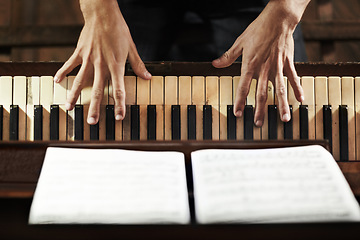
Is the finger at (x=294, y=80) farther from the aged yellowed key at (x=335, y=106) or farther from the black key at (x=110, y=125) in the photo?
the black key at (x=110, y=125)

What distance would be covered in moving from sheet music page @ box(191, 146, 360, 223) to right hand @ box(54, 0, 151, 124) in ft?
1.34

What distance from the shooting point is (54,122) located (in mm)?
1047

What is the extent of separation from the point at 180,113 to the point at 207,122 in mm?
93

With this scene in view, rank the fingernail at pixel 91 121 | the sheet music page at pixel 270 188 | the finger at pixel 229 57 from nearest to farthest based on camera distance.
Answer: the sheet music page at pixel 270 188, the fingernail at pixel 91 121, the finger at pixel 229 57

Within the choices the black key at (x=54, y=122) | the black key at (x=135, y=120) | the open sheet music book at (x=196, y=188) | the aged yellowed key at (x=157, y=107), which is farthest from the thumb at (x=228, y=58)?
the black key at (x=54, y=122)

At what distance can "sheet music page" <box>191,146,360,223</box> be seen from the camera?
629 mm

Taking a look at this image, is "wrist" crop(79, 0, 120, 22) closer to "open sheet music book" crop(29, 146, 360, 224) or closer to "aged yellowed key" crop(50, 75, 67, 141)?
"aged yellowed key" crop(50, 75, 67, 141)

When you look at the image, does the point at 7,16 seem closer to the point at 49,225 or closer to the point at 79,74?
the point at 79,74

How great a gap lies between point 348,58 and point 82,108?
1.17m

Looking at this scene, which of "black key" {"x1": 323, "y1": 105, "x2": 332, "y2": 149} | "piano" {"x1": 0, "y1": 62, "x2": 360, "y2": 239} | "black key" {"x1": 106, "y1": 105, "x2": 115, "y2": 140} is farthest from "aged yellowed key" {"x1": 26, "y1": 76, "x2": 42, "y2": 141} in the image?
"black key" {"x1": 323, "y1": 105, "x2": 332, "y2": 149}

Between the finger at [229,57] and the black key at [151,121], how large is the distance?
0.90 feet

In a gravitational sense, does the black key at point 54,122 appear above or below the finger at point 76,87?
below

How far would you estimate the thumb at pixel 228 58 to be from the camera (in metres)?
1.13

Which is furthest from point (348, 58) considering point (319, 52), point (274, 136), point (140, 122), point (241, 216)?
point (241, 216)
